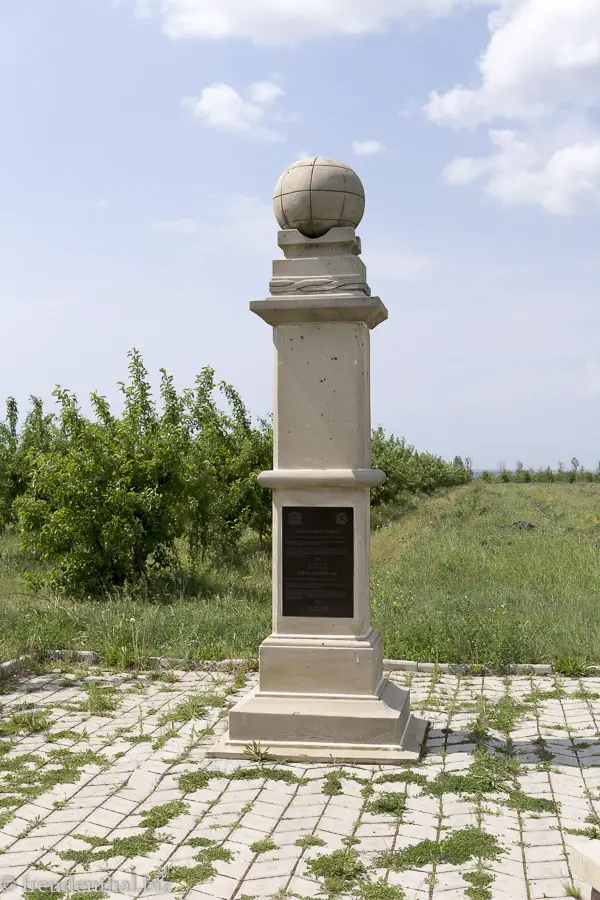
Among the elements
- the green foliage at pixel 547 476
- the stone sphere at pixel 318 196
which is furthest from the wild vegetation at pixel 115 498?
the green foliage at pixel 547 476

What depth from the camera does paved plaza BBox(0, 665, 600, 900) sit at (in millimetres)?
3908

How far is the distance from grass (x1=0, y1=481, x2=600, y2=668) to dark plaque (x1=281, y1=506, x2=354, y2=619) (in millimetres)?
2503

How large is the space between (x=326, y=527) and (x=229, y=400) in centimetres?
1444

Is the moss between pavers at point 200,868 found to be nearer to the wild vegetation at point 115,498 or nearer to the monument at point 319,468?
the monument at point 319,468

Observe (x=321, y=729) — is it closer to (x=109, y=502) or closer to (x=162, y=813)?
(x=162, y=813)

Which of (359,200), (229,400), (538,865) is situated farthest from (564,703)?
(229,400)

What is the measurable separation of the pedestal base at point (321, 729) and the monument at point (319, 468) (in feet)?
0.05

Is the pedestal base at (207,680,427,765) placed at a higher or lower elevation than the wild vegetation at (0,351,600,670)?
lower

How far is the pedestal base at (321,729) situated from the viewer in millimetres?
5535

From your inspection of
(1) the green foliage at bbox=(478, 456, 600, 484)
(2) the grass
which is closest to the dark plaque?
(2) the grass

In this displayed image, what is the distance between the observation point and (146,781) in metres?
5.18

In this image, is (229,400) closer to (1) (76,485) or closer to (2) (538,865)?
(1) (76,485)

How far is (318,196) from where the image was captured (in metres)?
5.83

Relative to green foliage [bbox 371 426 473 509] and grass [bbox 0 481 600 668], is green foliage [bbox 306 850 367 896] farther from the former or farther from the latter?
green foliage [bbox 371 426 473 509]
